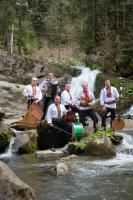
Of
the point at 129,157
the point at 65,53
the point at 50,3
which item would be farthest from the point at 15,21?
the point at 129,157

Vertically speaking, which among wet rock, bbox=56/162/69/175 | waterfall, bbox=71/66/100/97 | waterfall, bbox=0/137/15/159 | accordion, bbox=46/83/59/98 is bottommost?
waterfall, bbox=71/66/100/97

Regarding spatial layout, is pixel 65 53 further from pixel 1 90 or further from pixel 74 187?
pixel 74 187

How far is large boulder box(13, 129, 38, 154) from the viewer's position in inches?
591

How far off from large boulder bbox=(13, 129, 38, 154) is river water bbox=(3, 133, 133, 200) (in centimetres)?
40

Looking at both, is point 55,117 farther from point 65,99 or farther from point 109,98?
point 109,98

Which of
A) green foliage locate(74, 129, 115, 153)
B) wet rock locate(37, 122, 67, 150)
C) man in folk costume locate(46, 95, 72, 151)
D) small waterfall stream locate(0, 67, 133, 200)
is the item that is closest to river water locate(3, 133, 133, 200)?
small waterfall stream locate(0, 67, 133, 200)

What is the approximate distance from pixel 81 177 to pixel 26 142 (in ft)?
13.3

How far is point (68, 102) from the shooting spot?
15.9m

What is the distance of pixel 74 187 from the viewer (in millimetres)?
10391

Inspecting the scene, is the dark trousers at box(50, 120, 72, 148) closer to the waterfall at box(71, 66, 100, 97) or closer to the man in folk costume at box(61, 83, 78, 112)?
the man in folk costume at box(61, 83, 78, 112)

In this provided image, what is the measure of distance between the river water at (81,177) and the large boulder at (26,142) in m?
0.40

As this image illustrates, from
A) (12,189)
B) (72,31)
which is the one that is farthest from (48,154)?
(72,31)

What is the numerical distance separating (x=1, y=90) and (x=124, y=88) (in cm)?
691

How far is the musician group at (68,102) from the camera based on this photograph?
49.0 feet
